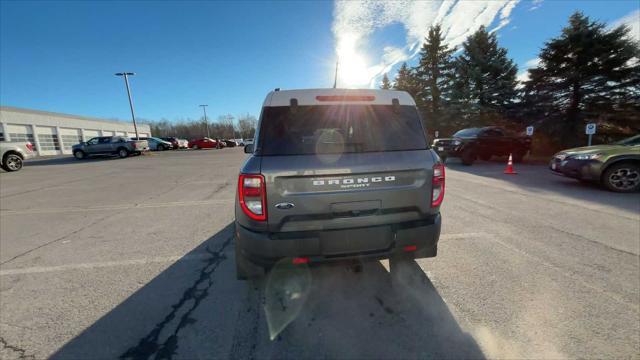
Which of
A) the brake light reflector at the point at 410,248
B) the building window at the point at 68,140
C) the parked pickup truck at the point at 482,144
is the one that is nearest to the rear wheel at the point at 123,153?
the building window at the point at 68,140

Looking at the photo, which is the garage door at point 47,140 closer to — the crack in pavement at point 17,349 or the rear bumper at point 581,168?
the crack in pavement at point 17,349

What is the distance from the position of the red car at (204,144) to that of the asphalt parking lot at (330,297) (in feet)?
116

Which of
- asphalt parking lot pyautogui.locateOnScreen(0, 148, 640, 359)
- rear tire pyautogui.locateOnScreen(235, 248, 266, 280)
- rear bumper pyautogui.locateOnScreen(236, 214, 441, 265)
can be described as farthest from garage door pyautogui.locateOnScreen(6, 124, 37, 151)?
rear bumper pyautogui.locateOnScreen(236, 214, 441, 265)

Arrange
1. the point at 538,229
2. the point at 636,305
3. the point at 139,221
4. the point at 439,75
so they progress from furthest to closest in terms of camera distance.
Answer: the point at 439,75
the point at 139,221
the point at 538,229
the point at 636,305

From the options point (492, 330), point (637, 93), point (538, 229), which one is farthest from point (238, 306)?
point (637, 93)

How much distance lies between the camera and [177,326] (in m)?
2.24

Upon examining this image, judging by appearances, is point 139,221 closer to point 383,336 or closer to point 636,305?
point 383,336

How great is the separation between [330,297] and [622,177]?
832 cm

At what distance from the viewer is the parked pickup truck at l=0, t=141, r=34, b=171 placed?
13.3m

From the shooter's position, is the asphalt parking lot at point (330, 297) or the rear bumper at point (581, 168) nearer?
the asphalt parking lot at point (330, 297)

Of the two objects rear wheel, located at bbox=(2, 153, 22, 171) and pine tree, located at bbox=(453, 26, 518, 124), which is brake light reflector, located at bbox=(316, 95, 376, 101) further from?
pine tree, located at bbox=(453, 26, 518, 124)

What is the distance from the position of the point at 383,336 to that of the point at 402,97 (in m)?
2.20

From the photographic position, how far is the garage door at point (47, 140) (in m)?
32.0

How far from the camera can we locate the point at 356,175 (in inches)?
83.4
